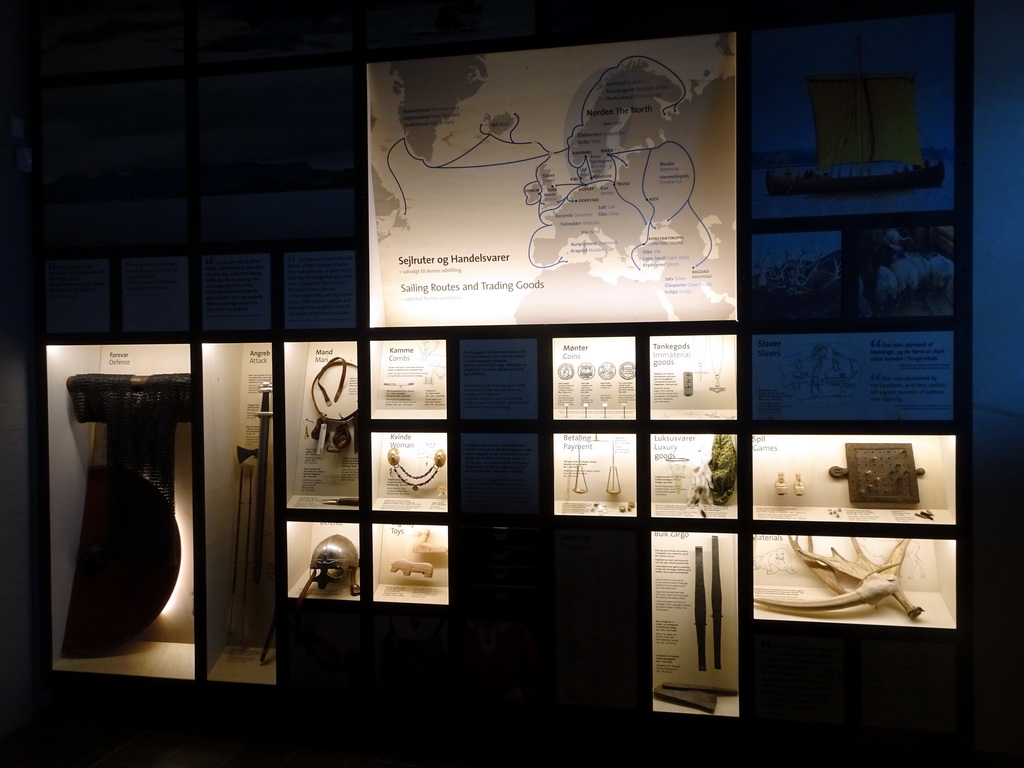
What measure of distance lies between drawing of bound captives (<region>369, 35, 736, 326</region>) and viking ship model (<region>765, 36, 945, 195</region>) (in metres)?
0.34

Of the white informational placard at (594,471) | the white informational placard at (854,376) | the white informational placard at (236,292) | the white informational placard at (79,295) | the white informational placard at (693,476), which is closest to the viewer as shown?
the white informational placard at (854,376)

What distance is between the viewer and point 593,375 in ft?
8.39

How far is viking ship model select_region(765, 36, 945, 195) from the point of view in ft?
7.39

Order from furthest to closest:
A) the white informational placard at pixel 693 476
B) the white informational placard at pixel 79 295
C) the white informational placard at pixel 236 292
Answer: the white informational placard at pixel 79 295 < the white informational placard at pixel 236 292 < the white informational placard at pixel 693 476

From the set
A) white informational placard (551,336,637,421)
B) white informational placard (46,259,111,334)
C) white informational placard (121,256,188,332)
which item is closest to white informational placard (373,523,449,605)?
white informational placard (551,336,637,421)

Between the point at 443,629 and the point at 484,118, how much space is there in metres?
2.44

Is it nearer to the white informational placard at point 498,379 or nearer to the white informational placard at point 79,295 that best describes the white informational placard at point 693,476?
the white informational placard at point 498,379

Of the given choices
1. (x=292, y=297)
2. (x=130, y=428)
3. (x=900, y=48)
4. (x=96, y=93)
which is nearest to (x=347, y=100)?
(x=292, y=297)

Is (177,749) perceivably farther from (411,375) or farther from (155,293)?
(155,293)

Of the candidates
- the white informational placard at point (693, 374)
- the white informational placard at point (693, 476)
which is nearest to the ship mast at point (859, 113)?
the white informational placard at point (693, 374)

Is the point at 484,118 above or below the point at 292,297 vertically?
above

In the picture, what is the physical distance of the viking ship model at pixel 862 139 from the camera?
7.39 feet

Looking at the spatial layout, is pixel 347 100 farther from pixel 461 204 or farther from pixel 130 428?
pixel 130 428

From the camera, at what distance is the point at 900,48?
89.0 inches
